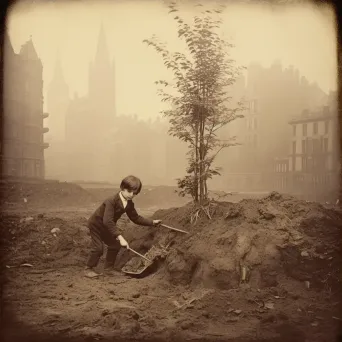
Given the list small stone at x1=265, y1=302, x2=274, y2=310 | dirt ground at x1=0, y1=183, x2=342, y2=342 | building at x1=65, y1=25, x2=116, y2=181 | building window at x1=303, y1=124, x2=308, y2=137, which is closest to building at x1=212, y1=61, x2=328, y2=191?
building window at x1=303, y1=124, x2=308, y2=137

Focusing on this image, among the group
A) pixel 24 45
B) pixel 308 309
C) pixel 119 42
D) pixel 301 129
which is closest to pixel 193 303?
pixel 308 309

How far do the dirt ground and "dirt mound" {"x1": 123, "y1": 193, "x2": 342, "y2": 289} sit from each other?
0.01m

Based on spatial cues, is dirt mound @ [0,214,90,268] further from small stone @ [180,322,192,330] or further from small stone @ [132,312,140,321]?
small stone @ [180,322,192,330]

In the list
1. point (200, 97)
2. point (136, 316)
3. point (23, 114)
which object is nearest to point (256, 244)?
point (136, 316)

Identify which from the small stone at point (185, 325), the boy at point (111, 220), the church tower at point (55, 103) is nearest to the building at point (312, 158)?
the boy at point (111, 220)

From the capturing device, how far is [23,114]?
5250 millimetres

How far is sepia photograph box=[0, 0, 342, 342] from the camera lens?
417 centimetres

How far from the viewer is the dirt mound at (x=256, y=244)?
14.6ft

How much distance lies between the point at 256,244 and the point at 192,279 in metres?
0.88

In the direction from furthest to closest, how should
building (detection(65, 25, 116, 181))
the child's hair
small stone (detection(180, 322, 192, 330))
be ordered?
building (detection(65, 25, 116, 181)), the child's hair, small stone (detection(180, 322, 192, 330))

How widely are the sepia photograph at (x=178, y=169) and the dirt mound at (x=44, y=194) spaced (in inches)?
1.3

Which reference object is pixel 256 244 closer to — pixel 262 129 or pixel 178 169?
pixel 178 169

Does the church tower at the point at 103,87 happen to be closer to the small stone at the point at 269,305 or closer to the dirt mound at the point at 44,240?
the dirt mound at the point at 44,240

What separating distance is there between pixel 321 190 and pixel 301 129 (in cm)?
87
